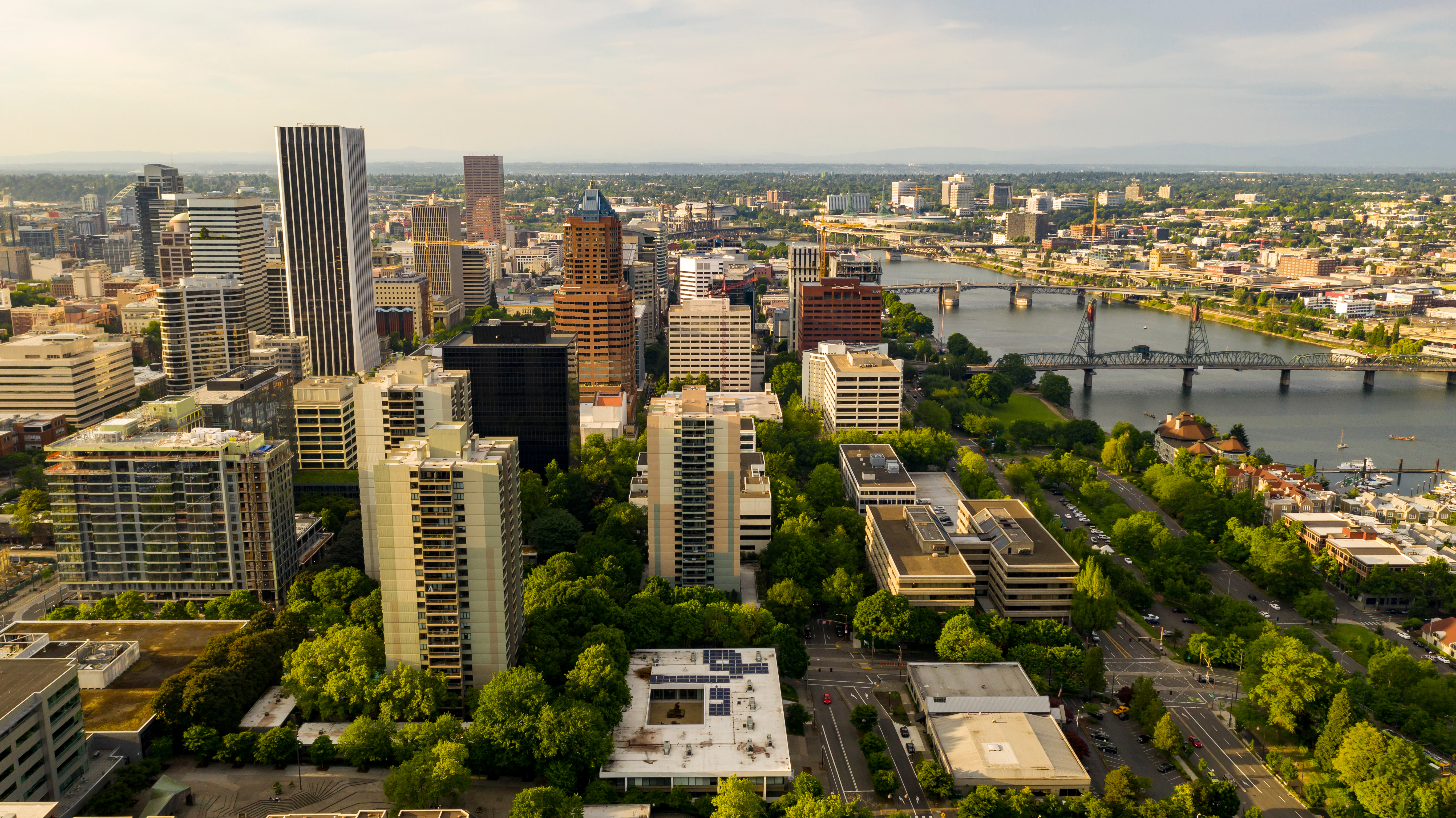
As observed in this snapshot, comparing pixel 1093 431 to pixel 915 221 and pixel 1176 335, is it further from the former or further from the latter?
pixel 915 221

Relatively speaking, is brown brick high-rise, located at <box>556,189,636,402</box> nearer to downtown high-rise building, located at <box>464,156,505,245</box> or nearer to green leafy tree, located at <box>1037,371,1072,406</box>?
green leafy tree, located at <box>1037,371,1072,406</box>

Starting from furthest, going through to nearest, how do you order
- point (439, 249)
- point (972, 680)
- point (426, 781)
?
point (439, 249) < point (972, 680) < point (426, 781)

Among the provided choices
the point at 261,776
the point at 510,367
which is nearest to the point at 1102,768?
the point at 261,776

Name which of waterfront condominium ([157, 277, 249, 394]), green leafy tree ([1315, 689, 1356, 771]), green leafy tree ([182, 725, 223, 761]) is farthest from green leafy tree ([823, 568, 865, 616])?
waterfront condominium ([157, 277, 249, 394])

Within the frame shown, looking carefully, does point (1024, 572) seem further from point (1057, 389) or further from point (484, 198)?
point (484, 198)

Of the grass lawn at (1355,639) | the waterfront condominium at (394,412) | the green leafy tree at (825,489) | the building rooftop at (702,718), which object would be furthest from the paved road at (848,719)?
the grass lawn at (1355,639)

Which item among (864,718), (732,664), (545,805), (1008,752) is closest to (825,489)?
(732,664)

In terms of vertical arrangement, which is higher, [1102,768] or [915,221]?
[915,221]
